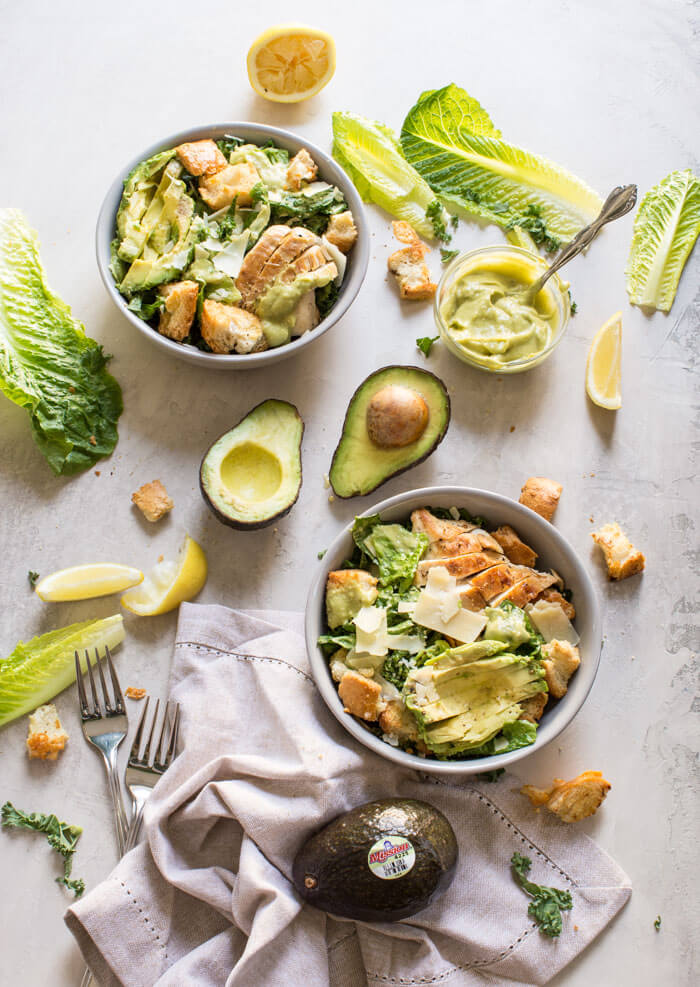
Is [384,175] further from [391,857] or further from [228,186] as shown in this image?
[391,857]

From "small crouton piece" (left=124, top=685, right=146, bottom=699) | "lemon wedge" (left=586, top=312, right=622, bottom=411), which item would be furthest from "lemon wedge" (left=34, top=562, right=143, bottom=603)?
"lemon wedge" (left=586, top=312, right=622, bottom=411)

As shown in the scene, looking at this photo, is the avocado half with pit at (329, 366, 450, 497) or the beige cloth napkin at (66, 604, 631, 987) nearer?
the beige cloth napkin at (66, 604, 631, 987)

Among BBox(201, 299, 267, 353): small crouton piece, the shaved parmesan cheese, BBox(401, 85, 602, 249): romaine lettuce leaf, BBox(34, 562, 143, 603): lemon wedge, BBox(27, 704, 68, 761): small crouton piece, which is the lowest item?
BBox(27, 704, 68, 761): small crouton piece

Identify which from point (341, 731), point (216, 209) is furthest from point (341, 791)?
point (216, 209)

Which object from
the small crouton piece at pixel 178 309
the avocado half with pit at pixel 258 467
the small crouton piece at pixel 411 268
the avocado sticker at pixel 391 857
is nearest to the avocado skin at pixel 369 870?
the avocado sticker at pixel 391 857

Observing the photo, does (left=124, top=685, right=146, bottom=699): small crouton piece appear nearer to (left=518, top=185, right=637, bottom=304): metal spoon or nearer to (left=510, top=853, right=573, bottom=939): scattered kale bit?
(left=510, top=853, right=573, bottom=939): scattered kale bit

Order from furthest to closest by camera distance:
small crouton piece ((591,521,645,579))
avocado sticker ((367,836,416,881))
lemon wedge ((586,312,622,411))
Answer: lemon wedge ((586,312,622,411)) < small crouton piece ((591,521,645,579)) < avocado sticker ((367,836,416,881))

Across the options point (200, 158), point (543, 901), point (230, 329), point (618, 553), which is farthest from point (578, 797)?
point (200, 158)
